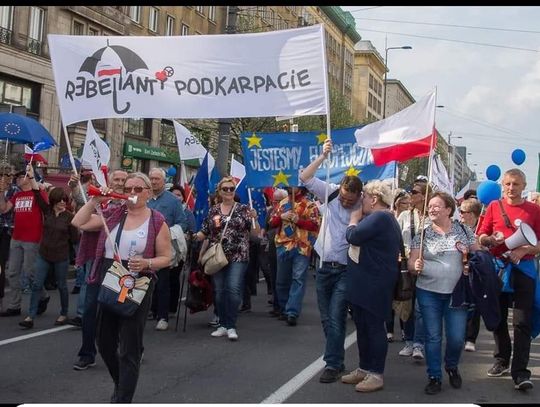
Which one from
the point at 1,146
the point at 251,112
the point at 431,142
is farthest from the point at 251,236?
the point at 1,146

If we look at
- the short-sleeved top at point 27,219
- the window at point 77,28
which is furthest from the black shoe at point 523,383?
the window at point 77,28

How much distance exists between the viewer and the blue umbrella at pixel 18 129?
41.2 ft

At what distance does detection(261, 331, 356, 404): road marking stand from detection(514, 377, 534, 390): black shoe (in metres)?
1.72

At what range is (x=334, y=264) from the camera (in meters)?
6.56

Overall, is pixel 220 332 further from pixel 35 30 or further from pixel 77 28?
pixel 77 28

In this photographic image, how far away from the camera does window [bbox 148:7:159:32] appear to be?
3616 cm

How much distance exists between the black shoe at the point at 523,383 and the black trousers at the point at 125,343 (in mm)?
3211

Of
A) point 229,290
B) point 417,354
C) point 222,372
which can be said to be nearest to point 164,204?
point 229,290

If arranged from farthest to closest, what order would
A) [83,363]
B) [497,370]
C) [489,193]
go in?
[489,193]
[497,370]
[83,363]

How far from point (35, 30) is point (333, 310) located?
24.3 m

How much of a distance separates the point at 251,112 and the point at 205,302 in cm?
255

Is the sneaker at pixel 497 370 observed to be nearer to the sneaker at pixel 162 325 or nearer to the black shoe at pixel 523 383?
the black shoe at pixel 523 383

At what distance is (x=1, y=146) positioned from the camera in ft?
68.9

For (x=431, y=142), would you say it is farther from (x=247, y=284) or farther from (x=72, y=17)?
(x=72, y=17)
